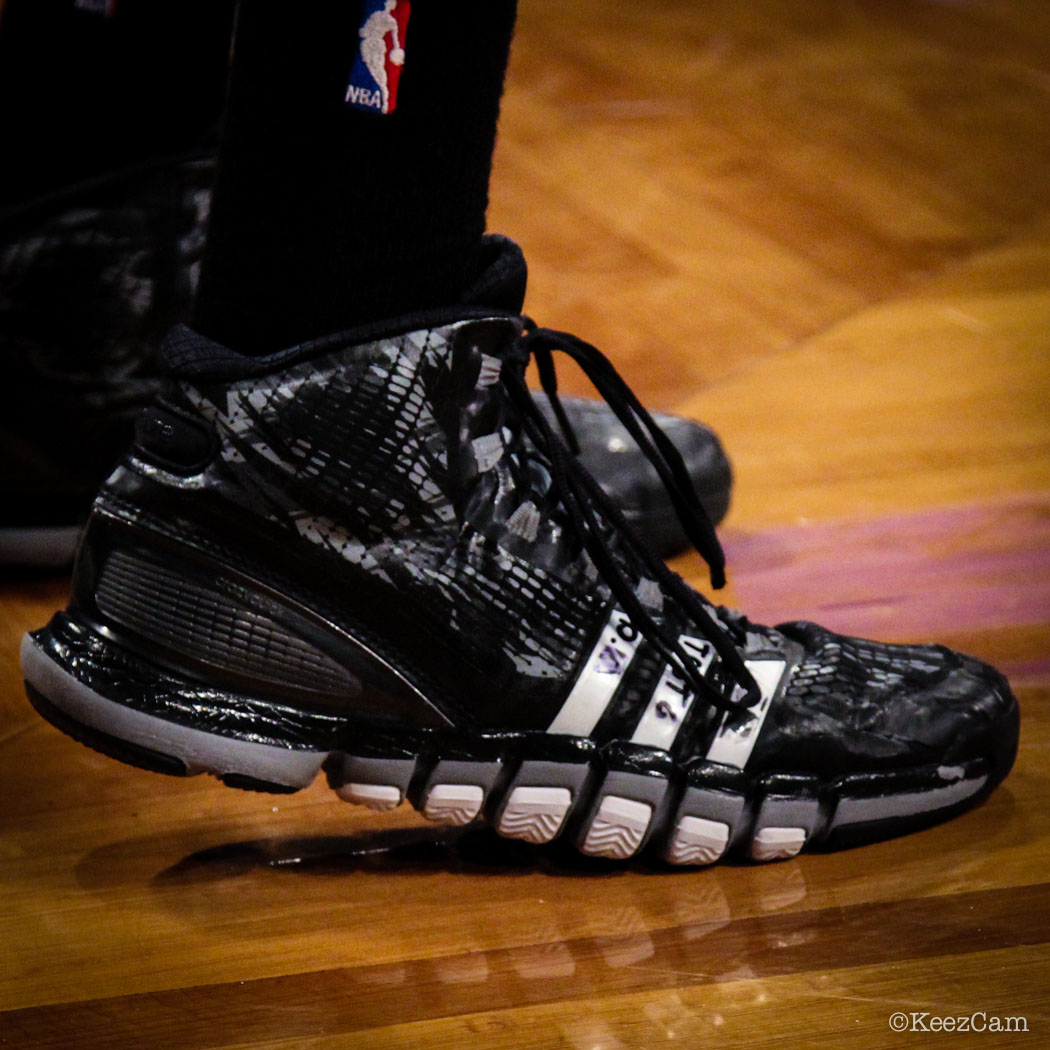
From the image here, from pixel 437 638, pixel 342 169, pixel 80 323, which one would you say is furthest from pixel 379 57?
pixel 80 323

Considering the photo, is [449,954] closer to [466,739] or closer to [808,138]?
[466,739]

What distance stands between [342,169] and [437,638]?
0.20m

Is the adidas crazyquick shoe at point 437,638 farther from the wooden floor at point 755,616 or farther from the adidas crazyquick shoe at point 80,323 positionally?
the adidas crazyquick shoe at point 80,323

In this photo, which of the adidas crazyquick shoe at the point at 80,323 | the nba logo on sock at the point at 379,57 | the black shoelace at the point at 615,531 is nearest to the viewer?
the nba logo on sock at the point at 379,57

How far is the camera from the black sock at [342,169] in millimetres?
553

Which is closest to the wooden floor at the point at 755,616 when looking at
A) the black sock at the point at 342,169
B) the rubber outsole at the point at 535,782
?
the rubber outsole at the point at 535,782

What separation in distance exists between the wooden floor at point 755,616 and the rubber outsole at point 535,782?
2 cm

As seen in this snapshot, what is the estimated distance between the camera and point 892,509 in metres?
1.05

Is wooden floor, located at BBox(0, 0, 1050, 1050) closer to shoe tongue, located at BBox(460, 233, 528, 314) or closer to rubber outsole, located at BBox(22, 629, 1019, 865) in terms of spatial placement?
rubber outsole, located at BBox(22, 629, 1019, 865)

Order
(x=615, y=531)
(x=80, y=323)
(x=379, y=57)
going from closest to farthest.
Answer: (x=379, y=57) → (x=615, y=531) → (x=80, y=323)

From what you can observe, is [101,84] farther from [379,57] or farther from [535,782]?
[535,782]

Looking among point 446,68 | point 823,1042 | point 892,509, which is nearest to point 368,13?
point 446,68

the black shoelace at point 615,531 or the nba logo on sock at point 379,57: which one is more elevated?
the nba logo on sock at point 379,57

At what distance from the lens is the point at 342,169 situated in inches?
22.4
